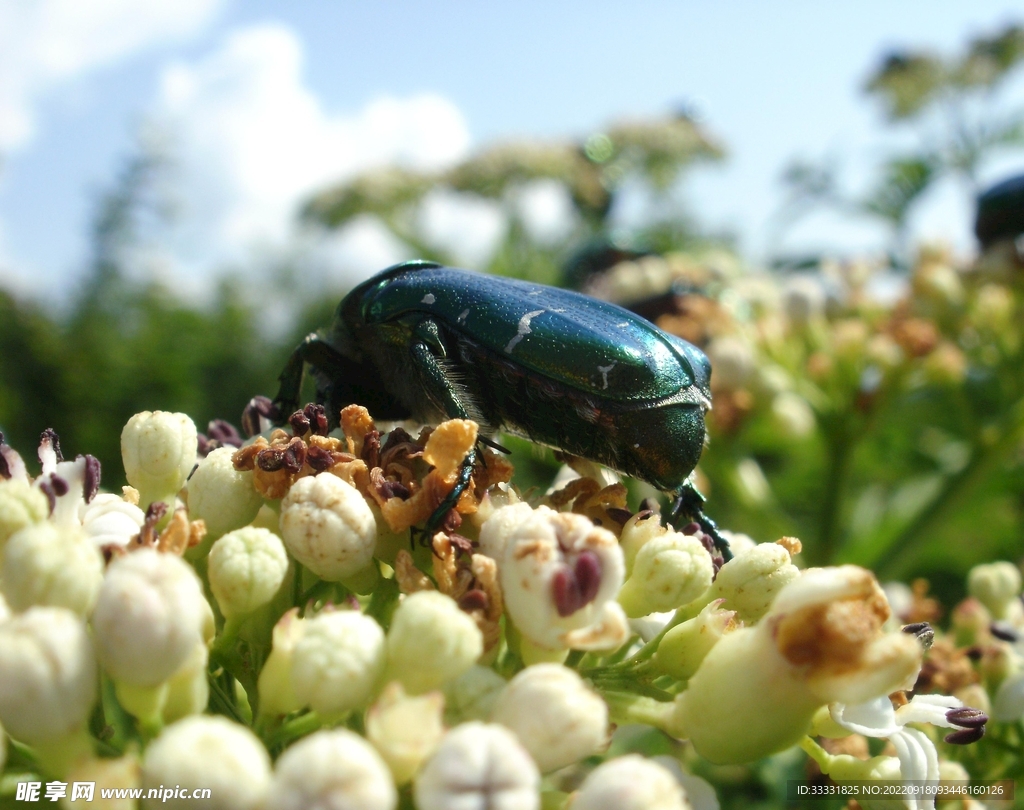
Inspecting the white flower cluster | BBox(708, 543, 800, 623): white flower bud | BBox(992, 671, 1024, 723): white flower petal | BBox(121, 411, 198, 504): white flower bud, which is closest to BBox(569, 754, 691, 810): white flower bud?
the white flower cluster

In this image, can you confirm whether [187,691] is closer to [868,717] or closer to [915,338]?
[868,717]

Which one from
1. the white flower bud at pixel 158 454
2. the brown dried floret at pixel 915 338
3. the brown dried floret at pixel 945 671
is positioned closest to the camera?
the white flower bud at pixel 158 454

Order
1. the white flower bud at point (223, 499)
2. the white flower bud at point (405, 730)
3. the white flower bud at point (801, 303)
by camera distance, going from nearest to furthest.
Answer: the white flower bud at point (405, 730), the white flower bud at point (223, 499), the white flower bud at point (801, 303)

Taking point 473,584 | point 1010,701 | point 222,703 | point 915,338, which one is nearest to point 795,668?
point 473,584

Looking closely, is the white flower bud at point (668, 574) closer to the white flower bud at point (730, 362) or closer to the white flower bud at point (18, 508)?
the white flower bud at point (18, 508)

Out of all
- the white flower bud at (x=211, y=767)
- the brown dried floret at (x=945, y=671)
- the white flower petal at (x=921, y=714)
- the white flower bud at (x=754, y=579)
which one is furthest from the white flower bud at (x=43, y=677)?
the brown dried floret at (x=945, y=671)

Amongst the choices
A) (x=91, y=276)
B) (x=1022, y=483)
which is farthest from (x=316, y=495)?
(x=91, y=276)

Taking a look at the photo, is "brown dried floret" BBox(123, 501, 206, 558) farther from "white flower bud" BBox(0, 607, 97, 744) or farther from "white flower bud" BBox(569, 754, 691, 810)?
"white flower bud" BBox(569, 754, 691, 810)
